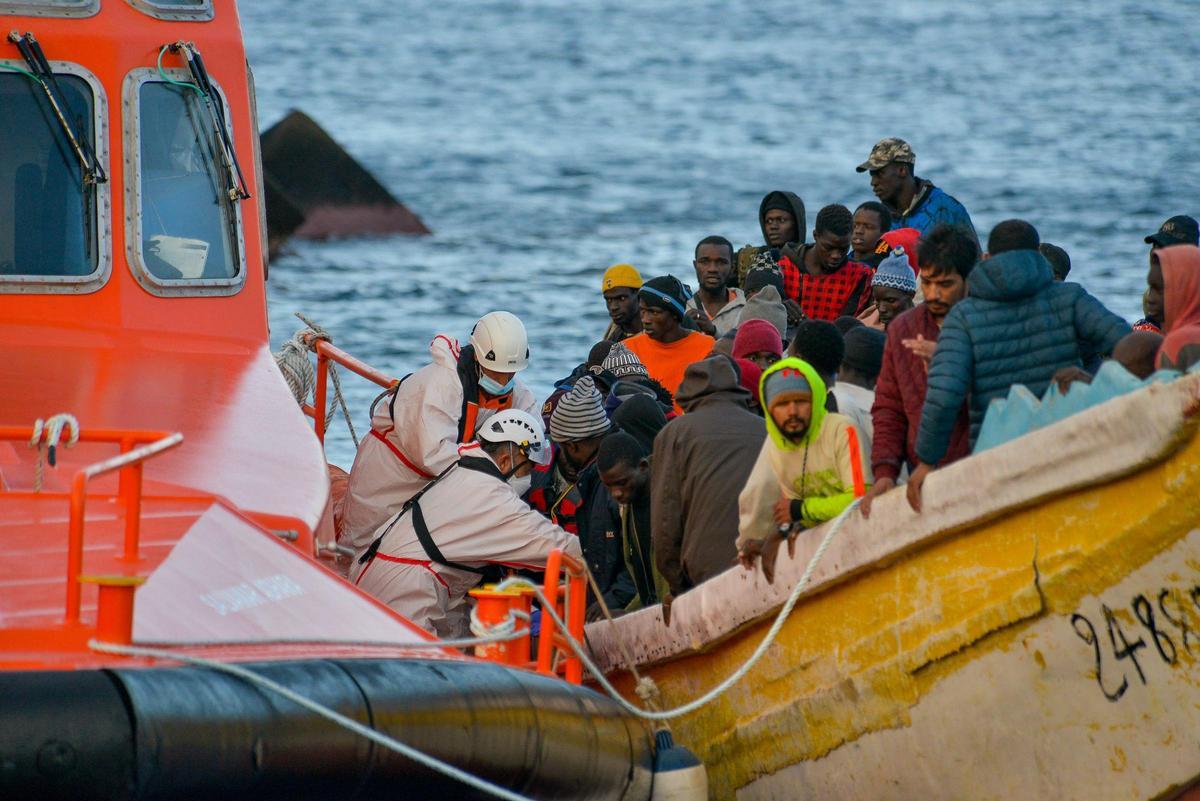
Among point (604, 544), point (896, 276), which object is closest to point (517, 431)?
point (604, 544)

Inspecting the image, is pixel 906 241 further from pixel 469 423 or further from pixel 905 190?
pixel 469 423

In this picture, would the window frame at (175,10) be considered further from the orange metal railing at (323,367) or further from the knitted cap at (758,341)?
the knitted cap at (758,341)

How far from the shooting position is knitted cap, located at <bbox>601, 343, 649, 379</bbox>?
27.8 feet

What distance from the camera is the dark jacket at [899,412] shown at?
18.5 feet

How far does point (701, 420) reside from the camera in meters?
6.42

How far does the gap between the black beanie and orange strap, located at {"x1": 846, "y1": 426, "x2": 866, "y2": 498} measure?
3184 mm

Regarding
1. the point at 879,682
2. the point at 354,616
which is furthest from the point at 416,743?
the point at 879,682

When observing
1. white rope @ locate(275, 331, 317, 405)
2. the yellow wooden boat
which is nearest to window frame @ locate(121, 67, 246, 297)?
white rope @ locate(275, 331, 317, 405)

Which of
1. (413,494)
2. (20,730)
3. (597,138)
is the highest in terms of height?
(20,730)

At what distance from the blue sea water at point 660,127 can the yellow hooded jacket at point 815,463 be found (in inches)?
317

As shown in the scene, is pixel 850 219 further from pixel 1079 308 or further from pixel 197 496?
pixel 197 496

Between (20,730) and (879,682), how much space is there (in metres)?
2.51

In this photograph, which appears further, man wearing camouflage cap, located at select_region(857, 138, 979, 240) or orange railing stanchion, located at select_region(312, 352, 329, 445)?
man wearing camouflage cap, located at select_region(857, 138, 979, 240)

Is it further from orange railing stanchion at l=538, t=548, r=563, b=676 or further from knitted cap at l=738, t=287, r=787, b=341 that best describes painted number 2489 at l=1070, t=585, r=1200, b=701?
knitted cap at l=738, t=287, r=787, b=341
